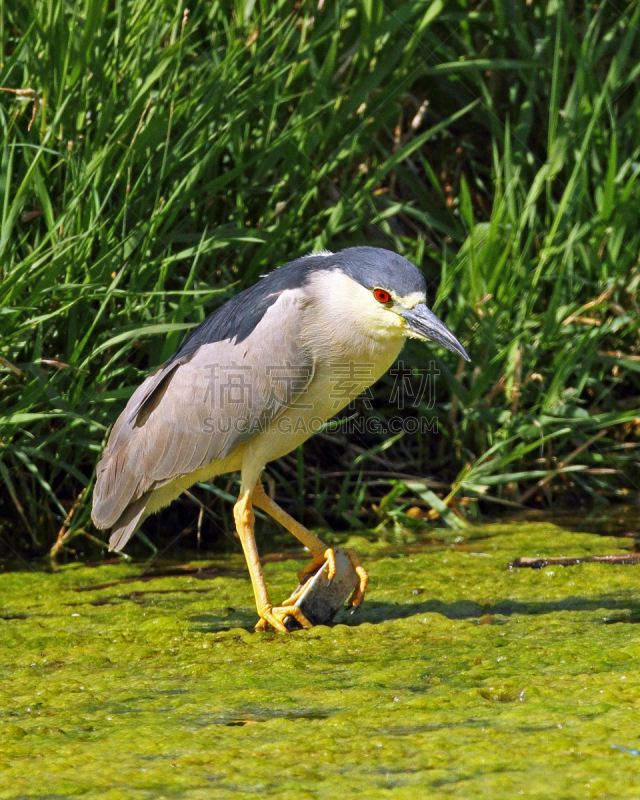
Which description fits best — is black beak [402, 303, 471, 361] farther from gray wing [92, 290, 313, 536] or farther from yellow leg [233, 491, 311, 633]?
yellow leg [233, 491, 311, 633]

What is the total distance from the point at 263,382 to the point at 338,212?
138 centimetres

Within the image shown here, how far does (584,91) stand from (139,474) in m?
3.31

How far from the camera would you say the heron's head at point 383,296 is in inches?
144

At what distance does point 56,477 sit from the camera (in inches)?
184

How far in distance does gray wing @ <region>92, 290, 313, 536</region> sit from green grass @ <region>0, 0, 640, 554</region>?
0.27 m

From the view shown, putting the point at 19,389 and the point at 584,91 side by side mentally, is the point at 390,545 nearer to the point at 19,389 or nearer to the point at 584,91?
the point at 19,389

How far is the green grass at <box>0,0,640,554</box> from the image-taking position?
4.31 metres

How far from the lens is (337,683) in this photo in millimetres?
2918

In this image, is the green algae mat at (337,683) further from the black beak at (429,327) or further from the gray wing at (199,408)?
the black beak at (429,327)

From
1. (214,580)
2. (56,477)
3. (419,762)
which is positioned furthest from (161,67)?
(419,762)

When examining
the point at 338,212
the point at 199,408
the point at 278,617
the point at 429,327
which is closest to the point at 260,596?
the point at 278,617

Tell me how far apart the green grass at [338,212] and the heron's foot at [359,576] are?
43.5 inches

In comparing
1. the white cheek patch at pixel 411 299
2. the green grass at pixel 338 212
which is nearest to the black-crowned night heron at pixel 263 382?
the white cheek patch at pixel 411 299

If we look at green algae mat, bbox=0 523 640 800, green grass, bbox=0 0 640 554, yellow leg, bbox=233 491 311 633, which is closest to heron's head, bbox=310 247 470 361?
green grass, bbox=0 0 640 554
